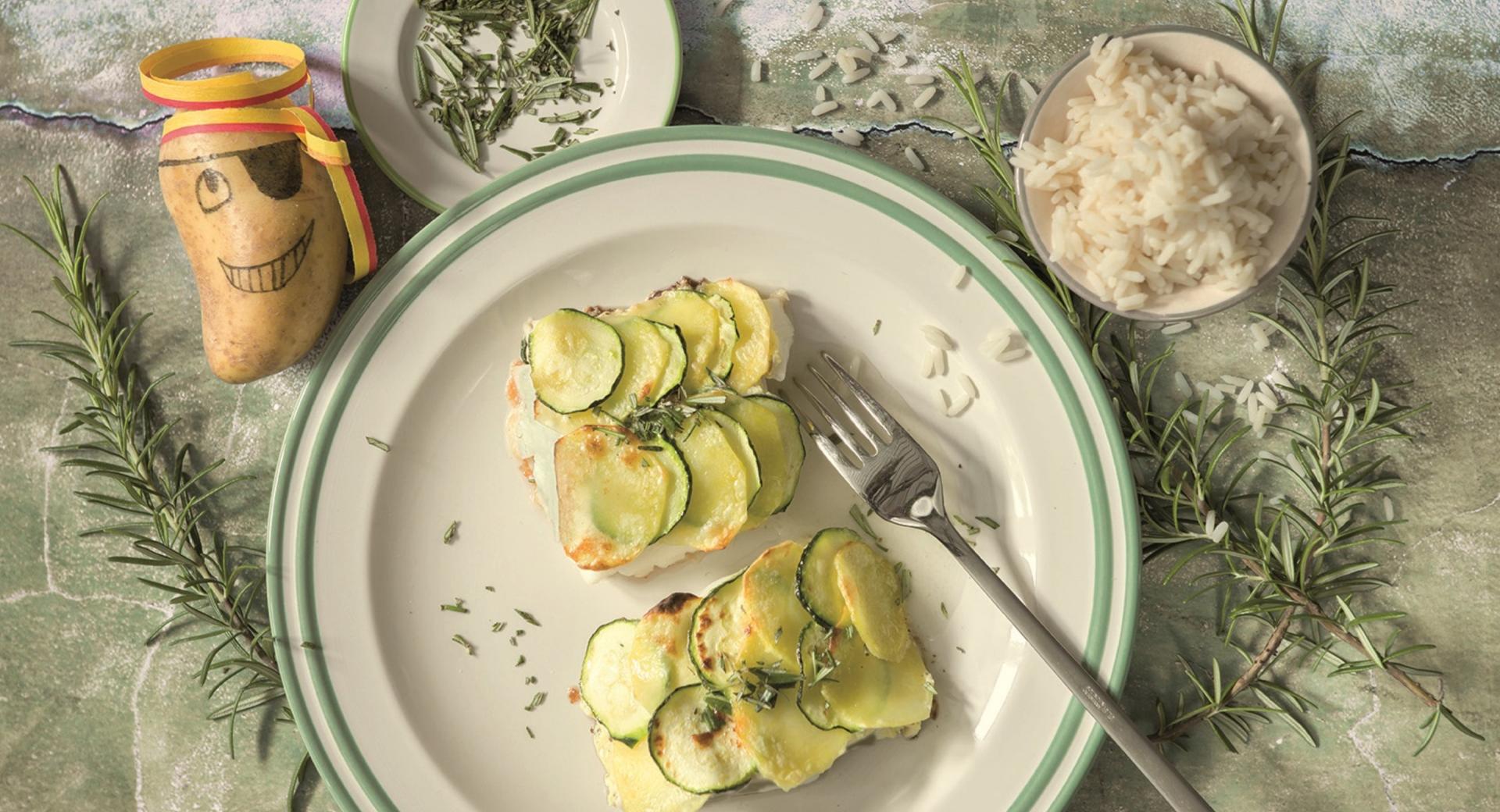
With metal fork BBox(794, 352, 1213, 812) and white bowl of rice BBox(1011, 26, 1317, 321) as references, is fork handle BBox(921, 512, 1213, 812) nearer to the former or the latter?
metal fork BBox(794, 352, 1213, 812)

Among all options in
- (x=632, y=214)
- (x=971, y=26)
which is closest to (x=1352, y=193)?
(x=971, y=26)

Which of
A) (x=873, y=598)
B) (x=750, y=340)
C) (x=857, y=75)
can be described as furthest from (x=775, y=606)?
(x=857, y=75)

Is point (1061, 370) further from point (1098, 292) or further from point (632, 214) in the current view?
point (632, 214)

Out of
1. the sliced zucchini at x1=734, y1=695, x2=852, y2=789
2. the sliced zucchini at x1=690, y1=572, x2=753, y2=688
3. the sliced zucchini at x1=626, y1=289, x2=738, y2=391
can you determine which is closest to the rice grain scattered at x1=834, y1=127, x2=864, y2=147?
the sliced zucchini at x1=626, y1=289, x2=738, y2=391

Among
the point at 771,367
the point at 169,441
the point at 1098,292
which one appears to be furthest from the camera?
the point at 169,441

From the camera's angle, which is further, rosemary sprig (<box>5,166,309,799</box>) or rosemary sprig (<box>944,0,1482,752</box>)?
rosemary sprig (<box>5,166,309,799</box>)
